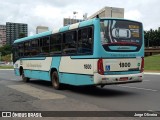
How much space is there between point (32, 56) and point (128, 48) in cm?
755

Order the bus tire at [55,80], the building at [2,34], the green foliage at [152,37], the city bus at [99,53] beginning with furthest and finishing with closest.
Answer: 1. the green foliage at [152,37]
2. the building at [2,34]
3. the bus tire at [55,80]
4. the city bus at [99,53]

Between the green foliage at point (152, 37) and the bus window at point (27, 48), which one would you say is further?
the green foliage at point (152, 37)

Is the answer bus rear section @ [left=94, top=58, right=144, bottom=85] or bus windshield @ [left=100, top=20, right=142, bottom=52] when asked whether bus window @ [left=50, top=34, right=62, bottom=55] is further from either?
bus rear section @ [left=94, top=58, right=144, bottom=85]

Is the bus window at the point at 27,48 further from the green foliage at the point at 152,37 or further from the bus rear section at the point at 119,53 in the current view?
the green foliage at the point at 152,37

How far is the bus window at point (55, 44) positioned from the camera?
50.8 feet

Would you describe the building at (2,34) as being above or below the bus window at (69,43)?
above

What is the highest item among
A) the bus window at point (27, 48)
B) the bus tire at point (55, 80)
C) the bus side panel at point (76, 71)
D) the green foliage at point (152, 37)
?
the green foliage at point (152, 37)

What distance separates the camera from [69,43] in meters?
14.4

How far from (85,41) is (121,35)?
1474 mm

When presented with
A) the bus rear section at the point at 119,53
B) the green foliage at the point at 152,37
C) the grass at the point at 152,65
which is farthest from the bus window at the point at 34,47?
the green foliage at the point at 152,37

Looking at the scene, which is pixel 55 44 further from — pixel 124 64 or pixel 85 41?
pixel 124 64

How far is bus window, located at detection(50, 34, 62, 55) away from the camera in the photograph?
1549 centimetres

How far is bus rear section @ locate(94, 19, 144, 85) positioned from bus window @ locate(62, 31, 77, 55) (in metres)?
1.76

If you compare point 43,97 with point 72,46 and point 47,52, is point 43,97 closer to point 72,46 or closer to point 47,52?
point 72,46
